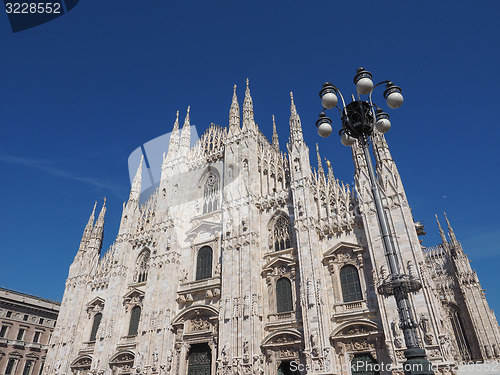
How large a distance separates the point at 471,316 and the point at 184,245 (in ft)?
83.3

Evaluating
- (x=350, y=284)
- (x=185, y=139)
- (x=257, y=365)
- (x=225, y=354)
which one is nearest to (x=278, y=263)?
(x=350, y=284)

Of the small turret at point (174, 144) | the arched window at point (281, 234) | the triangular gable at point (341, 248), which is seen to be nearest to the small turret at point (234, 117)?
the small turret at point (174, 144)

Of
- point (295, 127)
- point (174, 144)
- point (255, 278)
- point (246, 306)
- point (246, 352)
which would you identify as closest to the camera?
point (246, 352)

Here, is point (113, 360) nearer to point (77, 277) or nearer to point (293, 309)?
point (77, 277)

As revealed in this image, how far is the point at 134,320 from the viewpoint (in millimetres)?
29375

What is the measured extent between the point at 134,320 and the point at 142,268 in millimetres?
4572

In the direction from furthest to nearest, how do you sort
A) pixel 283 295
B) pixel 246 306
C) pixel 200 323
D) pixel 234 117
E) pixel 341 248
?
pixel 234 117, pixel 200 323, pixel 283 295, pixel 246 306, pixel 341 248

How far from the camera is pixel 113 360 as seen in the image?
2761 cm

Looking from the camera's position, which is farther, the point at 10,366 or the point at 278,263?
the point at 10,366

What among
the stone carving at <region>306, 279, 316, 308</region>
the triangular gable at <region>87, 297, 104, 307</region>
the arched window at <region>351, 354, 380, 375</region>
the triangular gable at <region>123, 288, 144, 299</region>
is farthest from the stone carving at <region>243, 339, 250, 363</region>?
the triangular gable at <region>87, 297, 104, 307</region>

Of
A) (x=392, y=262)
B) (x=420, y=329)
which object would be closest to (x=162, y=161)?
(x=420, y=329)

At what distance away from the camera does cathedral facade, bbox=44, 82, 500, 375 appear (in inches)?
790

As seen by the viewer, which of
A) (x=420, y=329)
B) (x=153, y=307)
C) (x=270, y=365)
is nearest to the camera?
(x=420, y=329)

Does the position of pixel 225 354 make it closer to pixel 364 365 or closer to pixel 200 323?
pixel 200 323
